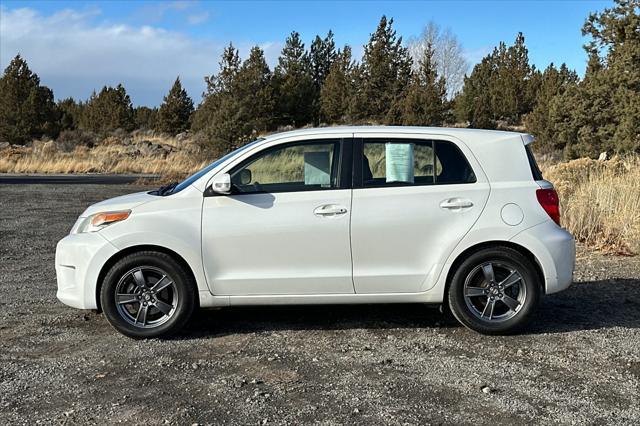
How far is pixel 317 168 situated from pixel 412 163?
0.84 meters

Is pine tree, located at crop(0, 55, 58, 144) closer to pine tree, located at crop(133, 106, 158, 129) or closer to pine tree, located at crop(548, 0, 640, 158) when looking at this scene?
pine tree, located at crop(133, 106, 158, 129)

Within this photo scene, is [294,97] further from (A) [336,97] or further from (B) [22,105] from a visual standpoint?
(B) [22,105]

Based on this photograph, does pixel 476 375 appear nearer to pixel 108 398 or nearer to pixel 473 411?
pixel 473 411

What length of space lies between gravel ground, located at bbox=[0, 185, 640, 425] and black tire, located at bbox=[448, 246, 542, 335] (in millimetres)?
156

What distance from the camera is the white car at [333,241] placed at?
5344 millimetres

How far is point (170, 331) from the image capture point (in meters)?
5.38

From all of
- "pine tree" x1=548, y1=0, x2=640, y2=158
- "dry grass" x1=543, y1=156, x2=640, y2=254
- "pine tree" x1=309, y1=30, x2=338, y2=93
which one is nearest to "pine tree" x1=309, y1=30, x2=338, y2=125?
"pine tree" x1=309, y1=30, x2=338, y2=93

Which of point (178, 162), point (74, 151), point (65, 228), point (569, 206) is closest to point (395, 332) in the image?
point (569, 206)

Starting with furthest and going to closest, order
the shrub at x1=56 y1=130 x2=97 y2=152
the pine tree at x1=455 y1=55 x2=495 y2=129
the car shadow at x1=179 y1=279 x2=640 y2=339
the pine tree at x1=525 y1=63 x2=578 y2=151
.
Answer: the pine tree at x1=455 y1=55 x2=495 y2=129, the shrub at x1=56 y1=130 x2=97 y2=152, the pine tree at x1=525 y1=63 x2=578 y2=151, the car shadow at x1=179 y1=279 x2=640 y2=339

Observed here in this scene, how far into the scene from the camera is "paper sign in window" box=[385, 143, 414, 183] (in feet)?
18.2

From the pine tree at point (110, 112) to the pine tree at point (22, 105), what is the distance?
25.3 feet

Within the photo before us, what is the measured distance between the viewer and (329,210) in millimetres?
5367

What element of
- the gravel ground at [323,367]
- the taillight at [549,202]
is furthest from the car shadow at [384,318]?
the taillight at [549,202]

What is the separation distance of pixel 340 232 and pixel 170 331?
1669 mm
